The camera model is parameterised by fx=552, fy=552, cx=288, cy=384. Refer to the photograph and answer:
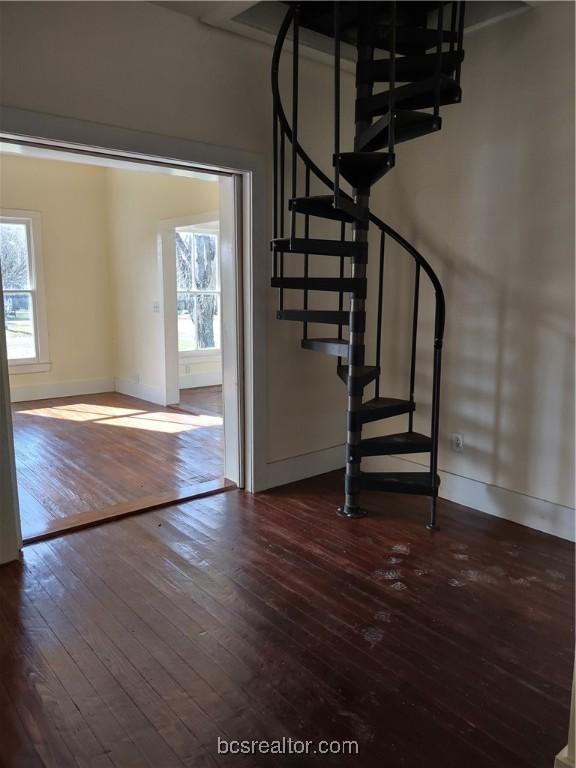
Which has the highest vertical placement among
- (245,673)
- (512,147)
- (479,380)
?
(512,147)

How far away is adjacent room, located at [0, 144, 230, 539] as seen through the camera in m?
5.79

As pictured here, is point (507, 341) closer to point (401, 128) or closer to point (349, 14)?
point (401, 128)

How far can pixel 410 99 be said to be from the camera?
113 inches

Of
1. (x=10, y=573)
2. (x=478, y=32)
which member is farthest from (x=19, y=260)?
(x=478, y=32)

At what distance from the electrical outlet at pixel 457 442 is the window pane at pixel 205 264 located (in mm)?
4850

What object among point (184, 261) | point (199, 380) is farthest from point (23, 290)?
point (199, 380)

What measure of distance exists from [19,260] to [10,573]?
4.85 m

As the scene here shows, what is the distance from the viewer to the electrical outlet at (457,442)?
3529mm

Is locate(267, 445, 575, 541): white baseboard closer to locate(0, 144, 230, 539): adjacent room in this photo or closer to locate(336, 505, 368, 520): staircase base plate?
locate(336, 505, 368, 520): staircase base plate

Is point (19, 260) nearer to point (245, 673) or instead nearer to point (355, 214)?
point (355, 214)

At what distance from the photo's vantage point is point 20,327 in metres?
6.59

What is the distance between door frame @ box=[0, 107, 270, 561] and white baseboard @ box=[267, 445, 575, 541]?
30 centimetres

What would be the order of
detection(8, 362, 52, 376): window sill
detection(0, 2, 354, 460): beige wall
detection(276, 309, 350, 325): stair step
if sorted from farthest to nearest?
detection(8, 362, 52, 376): window sill → detection(276, 309, 350, 325): stair step → detection(0, 2, 354, 460): beige wall

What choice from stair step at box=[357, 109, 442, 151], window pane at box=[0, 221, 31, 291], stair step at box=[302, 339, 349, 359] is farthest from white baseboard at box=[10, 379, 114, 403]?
stair step at box=[357, 109, 442, 151]
